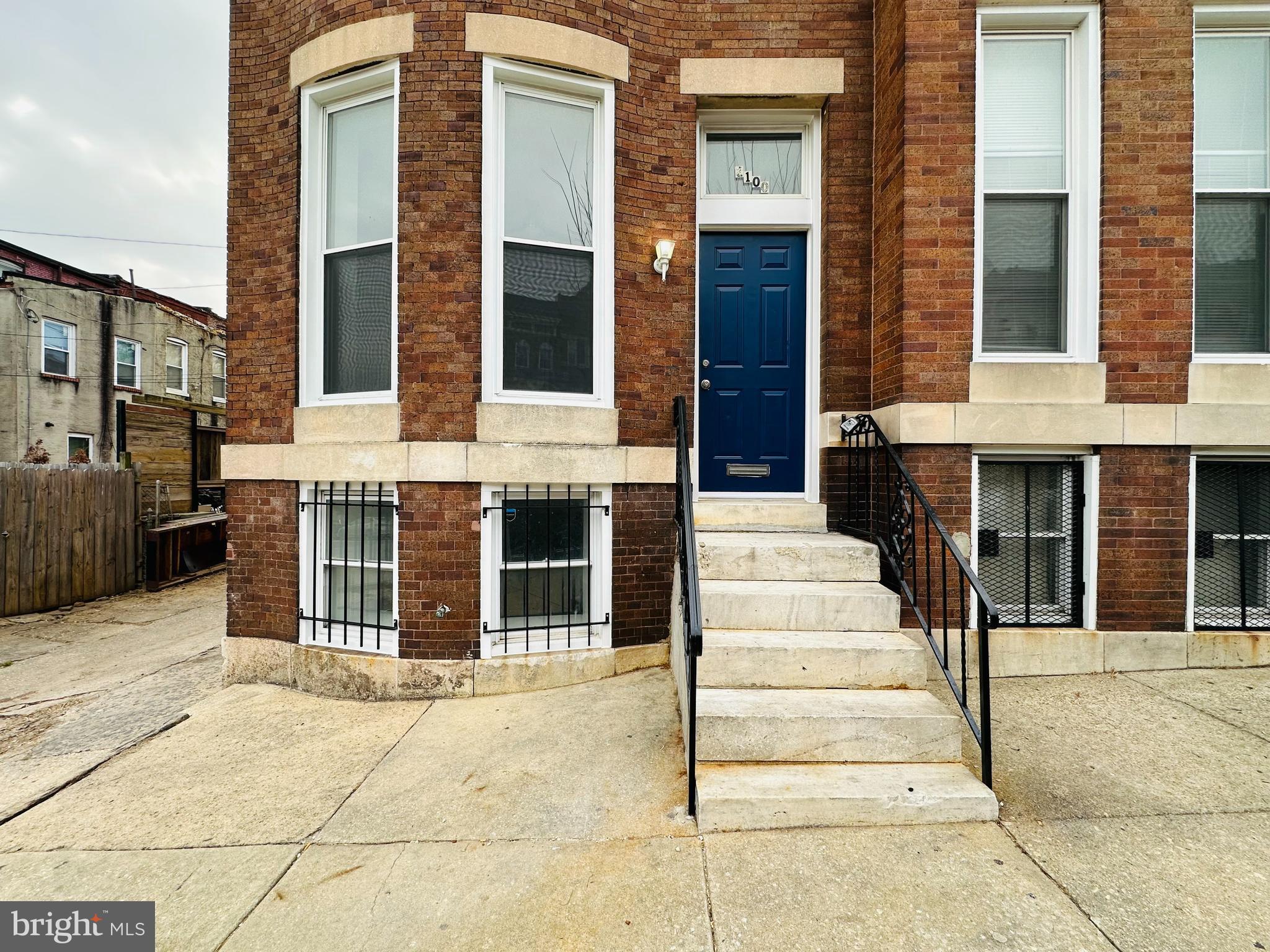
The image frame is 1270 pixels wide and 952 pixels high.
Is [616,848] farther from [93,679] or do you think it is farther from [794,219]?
[93,679]

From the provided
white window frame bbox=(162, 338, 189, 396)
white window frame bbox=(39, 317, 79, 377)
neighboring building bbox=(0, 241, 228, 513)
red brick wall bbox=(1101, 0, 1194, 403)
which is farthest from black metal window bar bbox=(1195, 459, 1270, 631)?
white window frame bbox=(162, 338, 189, 396)

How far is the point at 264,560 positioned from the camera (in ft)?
14.9

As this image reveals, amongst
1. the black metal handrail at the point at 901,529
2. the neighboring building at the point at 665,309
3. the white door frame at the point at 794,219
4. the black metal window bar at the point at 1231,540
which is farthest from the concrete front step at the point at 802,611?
the black metal window bar at the point at 1231,540

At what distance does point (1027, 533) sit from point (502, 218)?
441 centimetres

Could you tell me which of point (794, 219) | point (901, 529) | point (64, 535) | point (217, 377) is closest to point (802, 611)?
point (901, 529)

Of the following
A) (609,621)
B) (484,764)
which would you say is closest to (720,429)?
(609,621)

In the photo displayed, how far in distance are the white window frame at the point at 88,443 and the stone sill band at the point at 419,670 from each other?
1651cm

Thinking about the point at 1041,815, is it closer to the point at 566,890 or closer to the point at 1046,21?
the point at 566,890

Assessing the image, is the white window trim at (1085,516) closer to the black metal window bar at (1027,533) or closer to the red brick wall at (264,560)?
the black metal window bar at (1027,533)

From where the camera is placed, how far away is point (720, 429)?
16.1ft

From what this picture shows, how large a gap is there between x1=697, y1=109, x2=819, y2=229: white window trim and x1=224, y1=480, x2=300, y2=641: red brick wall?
402 centimetres

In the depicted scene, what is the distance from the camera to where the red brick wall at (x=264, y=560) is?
444 centimetres

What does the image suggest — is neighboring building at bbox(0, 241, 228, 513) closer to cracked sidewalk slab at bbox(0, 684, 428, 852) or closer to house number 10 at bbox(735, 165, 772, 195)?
cracked sidewalk slab at bbox(0, 684, 428, 852)

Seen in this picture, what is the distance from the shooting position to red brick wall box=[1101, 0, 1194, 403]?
4062 millimetres
